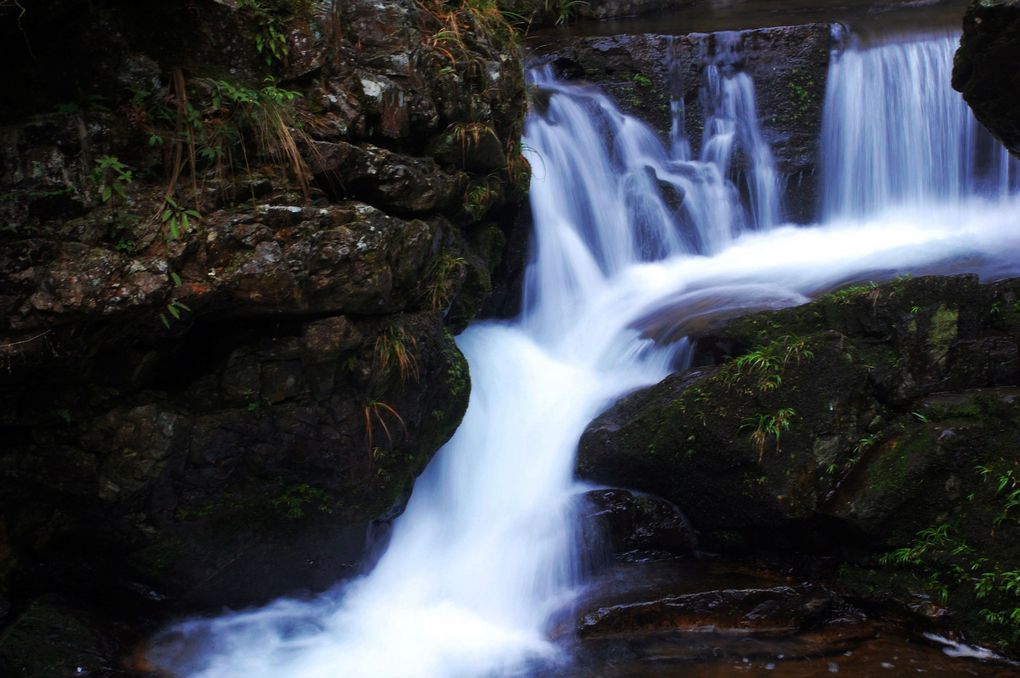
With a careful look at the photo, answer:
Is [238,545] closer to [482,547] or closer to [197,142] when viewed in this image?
[482,547]

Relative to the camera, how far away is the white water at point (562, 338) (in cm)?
503

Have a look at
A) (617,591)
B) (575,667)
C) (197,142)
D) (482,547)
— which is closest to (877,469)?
(617,591)

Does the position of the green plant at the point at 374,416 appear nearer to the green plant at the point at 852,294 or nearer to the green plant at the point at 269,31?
the green plant at the point at 269,31

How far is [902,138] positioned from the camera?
9086mm

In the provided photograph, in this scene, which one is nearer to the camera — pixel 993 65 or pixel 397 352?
→ pixel 397 352

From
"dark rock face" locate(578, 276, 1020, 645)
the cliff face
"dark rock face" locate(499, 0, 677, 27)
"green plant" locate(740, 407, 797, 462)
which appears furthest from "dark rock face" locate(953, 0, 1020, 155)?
"dark rock face" locate(499, 0, 677, 27)

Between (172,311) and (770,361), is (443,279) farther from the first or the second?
(770,361)

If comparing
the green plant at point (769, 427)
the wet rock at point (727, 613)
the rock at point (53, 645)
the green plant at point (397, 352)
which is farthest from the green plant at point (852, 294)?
the rock at point (53, 645)

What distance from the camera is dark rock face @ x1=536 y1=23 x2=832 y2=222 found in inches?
360

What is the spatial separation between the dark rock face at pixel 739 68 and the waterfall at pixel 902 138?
0.78 ft

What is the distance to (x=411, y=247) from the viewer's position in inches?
198

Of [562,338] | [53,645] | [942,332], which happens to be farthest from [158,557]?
[942,332]

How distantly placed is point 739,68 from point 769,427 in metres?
5.88

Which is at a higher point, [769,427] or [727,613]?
[769,427]
